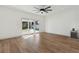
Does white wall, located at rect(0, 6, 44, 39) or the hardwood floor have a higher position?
white wall, located at rect(0, 6, 44, 39)

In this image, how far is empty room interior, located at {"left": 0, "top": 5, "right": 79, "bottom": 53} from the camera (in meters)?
3.58

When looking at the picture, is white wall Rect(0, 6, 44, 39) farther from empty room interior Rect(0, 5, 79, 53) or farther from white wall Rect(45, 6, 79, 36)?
white wall Rect(45, 6, 79, 36)

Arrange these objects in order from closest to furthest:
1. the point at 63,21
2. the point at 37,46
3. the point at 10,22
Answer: the point at 37,46
the point at 10,22
the point at 63,21

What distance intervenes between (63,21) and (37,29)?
2.32m

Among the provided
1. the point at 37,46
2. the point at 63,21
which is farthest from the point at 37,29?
the point at 37,46

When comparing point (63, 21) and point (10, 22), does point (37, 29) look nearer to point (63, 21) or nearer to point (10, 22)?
point (63, 21)

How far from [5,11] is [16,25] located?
1.08 m

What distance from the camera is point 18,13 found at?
467cm

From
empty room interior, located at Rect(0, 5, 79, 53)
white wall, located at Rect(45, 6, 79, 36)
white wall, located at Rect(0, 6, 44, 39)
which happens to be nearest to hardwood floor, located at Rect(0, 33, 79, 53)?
empty room interior, located at Rect(0, 5, 79, 53)

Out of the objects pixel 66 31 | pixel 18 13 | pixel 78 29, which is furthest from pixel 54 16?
pixel 18 13

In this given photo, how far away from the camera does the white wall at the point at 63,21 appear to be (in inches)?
238

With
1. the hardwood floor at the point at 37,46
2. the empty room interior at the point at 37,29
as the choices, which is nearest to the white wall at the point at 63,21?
the empty room interior at the point at 37,29

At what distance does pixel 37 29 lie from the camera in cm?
674

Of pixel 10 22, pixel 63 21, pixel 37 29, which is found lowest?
pixel 37 29
